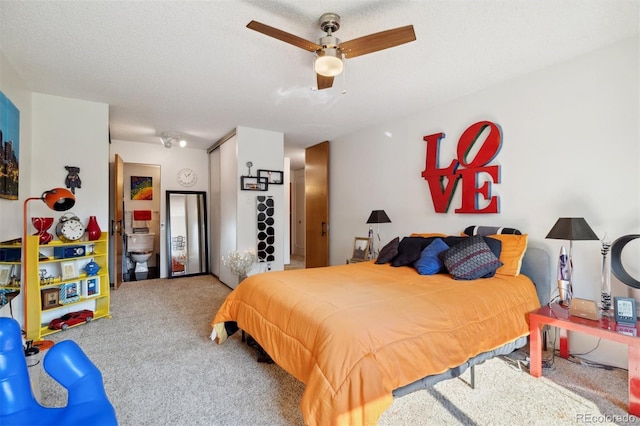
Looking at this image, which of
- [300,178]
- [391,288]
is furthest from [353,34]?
[300,178]

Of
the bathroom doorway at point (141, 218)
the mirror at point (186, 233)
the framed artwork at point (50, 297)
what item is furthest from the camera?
the bathroom doorway at point (141, 218)

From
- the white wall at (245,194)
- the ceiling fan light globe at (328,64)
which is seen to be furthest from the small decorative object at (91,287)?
the ceiling fan light globe at (328,64)

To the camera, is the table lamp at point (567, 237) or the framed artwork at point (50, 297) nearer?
the table lamp at point (567, 237)

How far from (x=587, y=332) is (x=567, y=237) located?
643 millimetres

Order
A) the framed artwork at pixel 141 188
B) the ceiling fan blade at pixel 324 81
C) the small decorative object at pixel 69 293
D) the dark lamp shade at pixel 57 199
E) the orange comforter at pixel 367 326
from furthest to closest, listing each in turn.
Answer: the framed artwork at pixel 141 188 < the small decorative object at pixel 69 293 < the dark lamp shade at pixel 57 199 < the ceiling fan blade at pixel 324 81 < the orange comforter at pixel 367 326

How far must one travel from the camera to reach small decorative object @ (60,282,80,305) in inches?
126

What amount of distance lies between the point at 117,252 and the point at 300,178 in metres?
4.71

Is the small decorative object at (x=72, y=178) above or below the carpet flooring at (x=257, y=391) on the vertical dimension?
above

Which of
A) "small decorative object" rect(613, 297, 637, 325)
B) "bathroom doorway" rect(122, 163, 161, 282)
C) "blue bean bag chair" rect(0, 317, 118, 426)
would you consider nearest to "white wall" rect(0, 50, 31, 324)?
"blue bean bag chair" rect(0, 317, 118, 426)

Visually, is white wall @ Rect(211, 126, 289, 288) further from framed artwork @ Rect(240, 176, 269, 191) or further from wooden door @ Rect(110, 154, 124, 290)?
wooden door @ Rect(110, 154, 124, 290)

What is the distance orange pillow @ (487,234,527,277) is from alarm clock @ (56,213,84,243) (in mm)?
4158

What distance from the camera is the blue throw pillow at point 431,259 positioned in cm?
277

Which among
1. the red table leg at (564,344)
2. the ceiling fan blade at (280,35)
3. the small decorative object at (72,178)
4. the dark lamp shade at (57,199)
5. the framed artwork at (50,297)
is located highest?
the ceiling fan blade at (280,35)

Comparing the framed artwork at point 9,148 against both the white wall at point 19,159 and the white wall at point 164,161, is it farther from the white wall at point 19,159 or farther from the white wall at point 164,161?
the white wall at point 164,161
